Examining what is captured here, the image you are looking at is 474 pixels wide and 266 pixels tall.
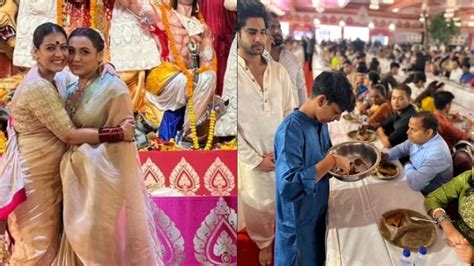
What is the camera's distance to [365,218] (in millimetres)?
1883

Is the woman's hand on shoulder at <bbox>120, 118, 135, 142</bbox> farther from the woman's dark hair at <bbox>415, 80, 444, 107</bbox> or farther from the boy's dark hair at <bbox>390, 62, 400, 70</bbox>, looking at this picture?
the woman's dark hair at <bbox>415, 80, 444, 107</bbox>

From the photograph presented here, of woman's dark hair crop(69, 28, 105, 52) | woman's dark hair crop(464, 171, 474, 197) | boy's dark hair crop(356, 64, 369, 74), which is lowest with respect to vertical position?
woman's dark hair crop(464, 171, 474, 197)

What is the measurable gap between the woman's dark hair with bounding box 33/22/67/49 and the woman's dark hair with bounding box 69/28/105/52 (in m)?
0.05

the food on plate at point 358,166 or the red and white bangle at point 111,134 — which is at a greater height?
the red and white bangle at point 111,134

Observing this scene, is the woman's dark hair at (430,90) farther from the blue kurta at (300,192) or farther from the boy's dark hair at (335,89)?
the blue kurta at (300,192)

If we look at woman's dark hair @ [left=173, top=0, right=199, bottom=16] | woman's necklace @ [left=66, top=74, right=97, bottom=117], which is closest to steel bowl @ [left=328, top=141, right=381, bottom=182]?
woman's dark hair @ [left=173, top=0, right=199, bottom=16]

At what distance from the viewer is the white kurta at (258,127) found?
194cm

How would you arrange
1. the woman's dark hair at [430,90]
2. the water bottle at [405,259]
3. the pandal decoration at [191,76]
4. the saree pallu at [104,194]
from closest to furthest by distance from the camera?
the water bottle at [405,259]
the saree pallu at [104,194]
the pandal decoration at [191,76]
the woman's dark hair at [430,90]

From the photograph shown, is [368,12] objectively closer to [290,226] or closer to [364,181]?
[364,181]

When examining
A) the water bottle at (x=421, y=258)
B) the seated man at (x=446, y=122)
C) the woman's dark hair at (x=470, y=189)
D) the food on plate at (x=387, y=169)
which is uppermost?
the seated man at (x=446, y=122)

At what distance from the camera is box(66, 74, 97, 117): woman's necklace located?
5.87 feet

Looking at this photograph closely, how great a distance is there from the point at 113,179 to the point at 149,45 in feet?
1.95

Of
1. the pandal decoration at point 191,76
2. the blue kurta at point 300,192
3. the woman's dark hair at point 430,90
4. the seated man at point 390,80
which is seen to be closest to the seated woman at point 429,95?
the woman's dark hair at point 430,90

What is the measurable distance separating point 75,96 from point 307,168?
0.99 metres
